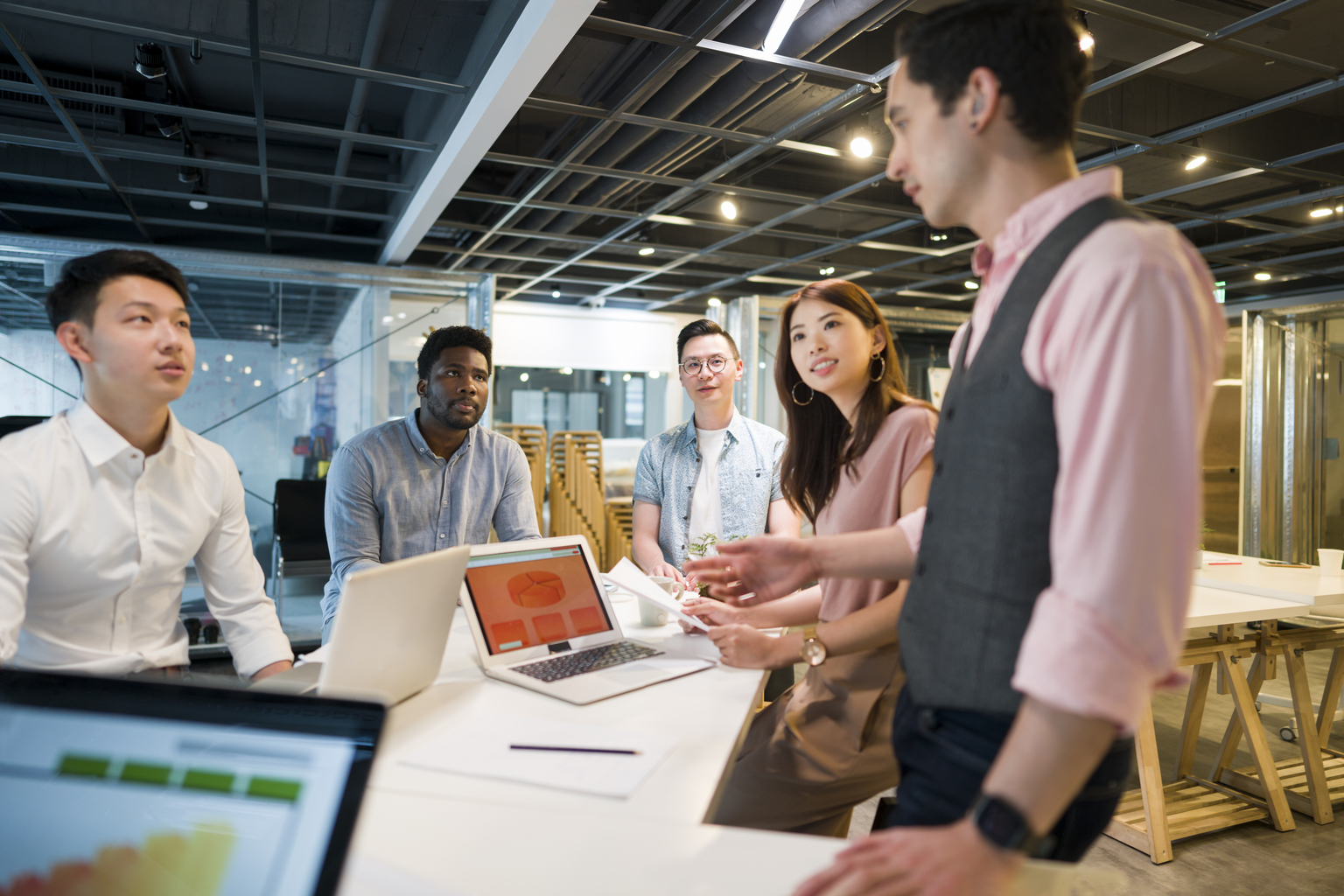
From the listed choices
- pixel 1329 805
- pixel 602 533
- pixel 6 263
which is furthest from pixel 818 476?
pixel 6 263

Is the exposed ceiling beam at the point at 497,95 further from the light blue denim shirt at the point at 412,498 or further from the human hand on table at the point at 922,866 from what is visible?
the human hand on table at the point at 922,866

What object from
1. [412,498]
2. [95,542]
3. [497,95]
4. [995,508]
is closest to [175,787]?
[995,508]

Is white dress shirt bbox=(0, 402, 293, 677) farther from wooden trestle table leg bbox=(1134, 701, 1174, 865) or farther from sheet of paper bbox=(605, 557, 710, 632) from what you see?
wooden trestle table leg bbox=(1134, 701, 1174, 865)

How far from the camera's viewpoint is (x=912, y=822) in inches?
38.0

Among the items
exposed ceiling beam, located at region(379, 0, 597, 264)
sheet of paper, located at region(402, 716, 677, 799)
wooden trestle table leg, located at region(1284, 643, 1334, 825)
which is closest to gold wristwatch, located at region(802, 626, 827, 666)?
sheet of paper, located at region(402, 716, 677, 799)

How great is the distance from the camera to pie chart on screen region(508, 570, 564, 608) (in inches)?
71.3

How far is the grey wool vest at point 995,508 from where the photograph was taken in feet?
2.60

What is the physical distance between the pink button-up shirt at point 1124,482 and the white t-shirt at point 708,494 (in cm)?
250

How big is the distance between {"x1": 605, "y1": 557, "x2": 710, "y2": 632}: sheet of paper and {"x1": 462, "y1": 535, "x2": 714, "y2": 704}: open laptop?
12 centimetres

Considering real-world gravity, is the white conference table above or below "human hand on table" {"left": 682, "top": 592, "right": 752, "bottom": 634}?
below

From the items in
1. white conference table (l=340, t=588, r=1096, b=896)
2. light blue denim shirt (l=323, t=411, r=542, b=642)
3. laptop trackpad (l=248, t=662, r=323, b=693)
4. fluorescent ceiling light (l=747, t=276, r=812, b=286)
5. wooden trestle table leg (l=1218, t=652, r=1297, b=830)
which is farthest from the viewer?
fluorescent ceiling light (l=747, t=276, r=812, b=286)

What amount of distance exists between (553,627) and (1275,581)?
3.16 m

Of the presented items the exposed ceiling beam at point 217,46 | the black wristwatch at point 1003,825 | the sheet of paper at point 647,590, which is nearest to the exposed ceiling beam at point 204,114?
the exposed ceiling beam at point 217,46

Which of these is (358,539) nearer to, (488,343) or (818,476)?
(488,343)
